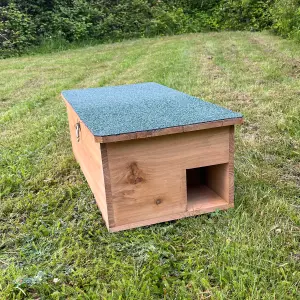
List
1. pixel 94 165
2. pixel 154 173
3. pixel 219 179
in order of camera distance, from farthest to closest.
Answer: pixel 219 179 → pixel 94 165 → pixel 154 173

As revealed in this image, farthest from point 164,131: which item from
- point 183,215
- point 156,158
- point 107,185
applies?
point 183,215

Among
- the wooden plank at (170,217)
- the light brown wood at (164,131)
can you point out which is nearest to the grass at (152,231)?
the wooden plank at (170,217)

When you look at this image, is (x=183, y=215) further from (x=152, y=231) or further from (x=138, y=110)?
(x=138, y=110)

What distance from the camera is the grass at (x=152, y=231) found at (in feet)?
4.54

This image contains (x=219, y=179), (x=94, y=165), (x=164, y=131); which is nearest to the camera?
(x=164, y=131)

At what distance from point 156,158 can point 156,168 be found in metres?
0.05

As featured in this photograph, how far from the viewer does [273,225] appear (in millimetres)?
1692

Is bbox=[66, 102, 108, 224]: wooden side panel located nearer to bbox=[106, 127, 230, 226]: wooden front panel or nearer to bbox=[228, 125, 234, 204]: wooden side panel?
bbox=[106, 127, 230, 226]: wooden front panel

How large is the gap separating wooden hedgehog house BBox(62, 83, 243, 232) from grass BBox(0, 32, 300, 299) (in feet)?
0.24

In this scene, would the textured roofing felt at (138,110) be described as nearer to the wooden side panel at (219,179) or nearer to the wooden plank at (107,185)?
the wooden plank at (107,185)

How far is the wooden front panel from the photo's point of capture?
1679mm

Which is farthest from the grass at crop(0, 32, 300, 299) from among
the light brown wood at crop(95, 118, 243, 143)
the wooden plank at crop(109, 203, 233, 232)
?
the light brown wood at crop(95, 118, 243, 143)

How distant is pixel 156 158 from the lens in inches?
67.6

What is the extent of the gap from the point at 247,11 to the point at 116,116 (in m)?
10.4
